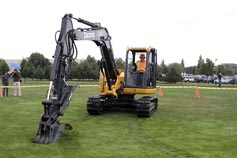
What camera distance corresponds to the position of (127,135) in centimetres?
1063

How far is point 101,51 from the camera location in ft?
46.1

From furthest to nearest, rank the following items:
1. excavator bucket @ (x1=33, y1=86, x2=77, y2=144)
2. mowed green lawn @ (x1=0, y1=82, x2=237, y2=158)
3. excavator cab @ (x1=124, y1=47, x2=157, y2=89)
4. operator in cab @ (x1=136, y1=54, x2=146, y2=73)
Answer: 1. operator in cab @ (x1=136, y1=54, x2=146, y2=73)
2. excavator cab @ (x1=124, y1=47, x2=157, y2=89)
3. excavator bucket @ (x1=33, y1=86, x2=77, y2=144)
4. mowed green lawn @ (x1=0, y1=82, x2=237, y2=158)

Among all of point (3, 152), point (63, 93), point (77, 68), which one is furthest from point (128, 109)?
point (77, 68)

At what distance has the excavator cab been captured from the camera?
15.2m

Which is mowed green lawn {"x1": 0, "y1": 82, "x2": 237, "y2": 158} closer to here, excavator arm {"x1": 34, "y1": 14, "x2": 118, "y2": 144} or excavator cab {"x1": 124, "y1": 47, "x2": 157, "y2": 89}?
excavator arm {"x1": 34, "y1": 14, "x2": 118, "y2": 144}

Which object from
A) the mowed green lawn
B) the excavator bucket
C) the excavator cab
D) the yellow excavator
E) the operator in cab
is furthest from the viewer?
the operator in cab

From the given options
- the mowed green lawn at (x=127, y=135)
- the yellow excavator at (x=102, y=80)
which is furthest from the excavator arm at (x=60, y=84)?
the mowed green lawn at (x=127, y=135)

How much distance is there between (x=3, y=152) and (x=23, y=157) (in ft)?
2.23

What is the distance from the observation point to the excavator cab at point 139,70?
15.2 metres

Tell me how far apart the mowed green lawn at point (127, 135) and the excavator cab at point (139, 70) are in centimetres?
140

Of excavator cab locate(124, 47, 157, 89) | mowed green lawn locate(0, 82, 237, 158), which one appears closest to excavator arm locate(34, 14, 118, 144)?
mowed green lawn locate(0, 82, 237, 158)

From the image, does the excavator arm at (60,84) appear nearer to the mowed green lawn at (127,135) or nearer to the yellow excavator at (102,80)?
the yellow excavator at (102,80)

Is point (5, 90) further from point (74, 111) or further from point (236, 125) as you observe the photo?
point (236, 125)

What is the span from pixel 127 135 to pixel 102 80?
5.37 meters
